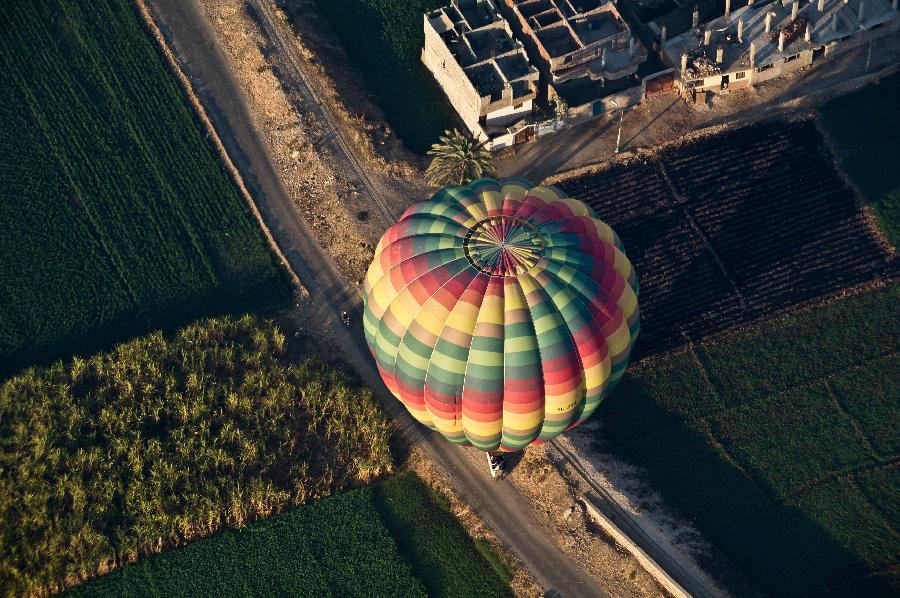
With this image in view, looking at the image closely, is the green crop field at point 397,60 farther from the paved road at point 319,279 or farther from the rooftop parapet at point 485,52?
the paved road at point 319,279

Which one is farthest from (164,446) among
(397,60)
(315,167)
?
(397,60)

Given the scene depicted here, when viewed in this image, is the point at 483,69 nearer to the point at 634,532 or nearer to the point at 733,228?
the point at 733,228

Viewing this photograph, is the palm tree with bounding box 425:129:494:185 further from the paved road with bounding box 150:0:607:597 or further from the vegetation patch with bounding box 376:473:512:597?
the vegetation patch with bounding box 376:473:512:597

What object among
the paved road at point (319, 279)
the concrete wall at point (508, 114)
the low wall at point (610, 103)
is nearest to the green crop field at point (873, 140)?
the low wall at point (610, 103)

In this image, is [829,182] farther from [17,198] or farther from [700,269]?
[17,198]

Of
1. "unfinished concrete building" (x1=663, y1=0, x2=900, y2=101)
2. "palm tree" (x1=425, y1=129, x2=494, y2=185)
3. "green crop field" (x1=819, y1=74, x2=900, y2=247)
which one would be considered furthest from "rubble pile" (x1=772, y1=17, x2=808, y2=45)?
"palm tree" (x1=425, y1=129, x2=494, y2=185)

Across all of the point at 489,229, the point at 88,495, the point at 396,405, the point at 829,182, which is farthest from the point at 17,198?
the point at 829,182
